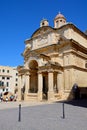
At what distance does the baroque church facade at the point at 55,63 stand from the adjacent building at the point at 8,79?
2986cm

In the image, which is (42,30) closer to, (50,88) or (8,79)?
(50,88)

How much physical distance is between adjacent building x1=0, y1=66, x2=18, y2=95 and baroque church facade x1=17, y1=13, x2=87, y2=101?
29857mm

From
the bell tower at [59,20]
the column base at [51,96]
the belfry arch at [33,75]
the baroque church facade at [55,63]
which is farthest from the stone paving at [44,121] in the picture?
the bell tower at [59,20]

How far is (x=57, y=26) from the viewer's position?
37.7 metres

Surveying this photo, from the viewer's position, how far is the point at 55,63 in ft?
99.1

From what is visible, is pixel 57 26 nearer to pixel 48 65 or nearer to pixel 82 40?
pixel 82 40

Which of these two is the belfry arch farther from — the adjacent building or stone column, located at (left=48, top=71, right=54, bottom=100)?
the adjacent building

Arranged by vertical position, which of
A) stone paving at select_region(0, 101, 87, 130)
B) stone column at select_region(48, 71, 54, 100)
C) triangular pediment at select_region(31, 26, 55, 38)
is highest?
triangular pediment at select_region(31, 26, 55, 38)

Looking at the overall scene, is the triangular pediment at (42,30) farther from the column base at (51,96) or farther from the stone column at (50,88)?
the column base at (51,96)

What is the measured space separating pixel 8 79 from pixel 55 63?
39893mm

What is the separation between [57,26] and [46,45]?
593 centimetres

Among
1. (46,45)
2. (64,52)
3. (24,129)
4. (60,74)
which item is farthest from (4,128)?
(46,45)

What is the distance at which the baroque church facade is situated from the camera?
2953 centimetres

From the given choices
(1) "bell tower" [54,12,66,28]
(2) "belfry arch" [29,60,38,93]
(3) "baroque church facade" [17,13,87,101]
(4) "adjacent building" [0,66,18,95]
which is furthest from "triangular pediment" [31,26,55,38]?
(4) "adjacent building" [0,66,18,95]
